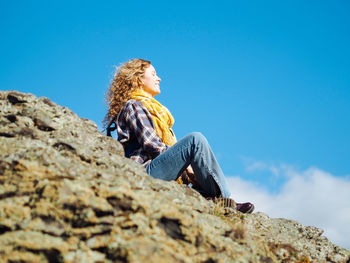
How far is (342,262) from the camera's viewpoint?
6.25m

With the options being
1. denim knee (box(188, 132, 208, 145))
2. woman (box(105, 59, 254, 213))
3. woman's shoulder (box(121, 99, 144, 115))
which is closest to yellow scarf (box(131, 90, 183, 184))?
woman (box(105, 59, 254, 213))

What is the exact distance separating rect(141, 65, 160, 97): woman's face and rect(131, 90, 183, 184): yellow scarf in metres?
0.35

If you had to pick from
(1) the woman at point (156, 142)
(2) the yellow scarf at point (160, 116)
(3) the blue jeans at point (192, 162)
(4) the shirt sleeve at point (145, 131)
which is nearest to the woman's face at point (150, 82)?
(1) the woman at point (156, 142)

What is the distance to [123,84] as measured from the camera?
8.55 meters

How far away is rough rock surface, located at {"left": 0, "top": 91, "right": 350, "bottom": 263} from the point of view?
377cm

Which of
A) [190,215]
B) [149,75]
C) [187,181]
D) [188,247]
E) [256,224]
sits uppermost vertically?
[149,75]

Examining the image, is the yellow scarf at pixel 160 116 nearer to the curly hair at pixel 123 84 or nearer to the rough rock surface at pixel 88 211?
the curly hair at pixel 123 84

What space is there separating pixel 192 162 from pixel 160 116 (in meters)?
1.58

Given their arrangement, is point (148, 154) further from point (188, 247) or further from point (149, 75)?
point (188, 247)

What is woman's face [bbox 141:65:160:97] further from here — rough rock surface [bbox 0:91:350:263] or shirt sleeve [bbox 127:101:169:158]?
rough rock surface [bbox 0:91:350:263]

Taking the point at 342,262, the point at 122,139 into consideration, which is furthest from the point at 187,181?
the point at 342,262

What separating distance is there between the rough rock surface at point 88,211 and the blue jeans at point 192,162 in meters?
0.61

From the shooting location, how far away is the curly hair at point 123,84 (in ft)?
27.3

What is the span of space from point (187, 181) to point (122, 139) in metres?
1.62
